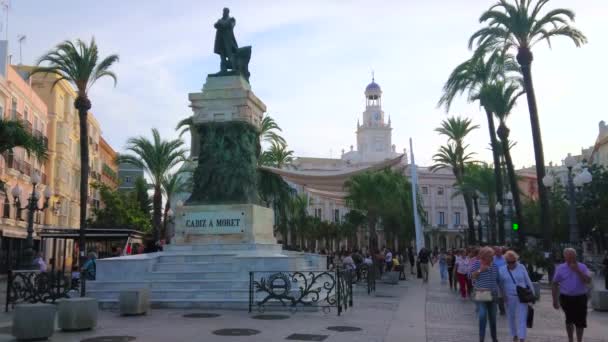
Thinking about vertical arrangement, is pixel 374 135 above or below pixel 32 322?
above

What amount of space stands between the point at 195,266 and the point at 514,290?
8560 mm

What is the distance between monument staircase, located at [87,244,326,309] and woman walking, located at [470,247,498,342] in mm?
5827

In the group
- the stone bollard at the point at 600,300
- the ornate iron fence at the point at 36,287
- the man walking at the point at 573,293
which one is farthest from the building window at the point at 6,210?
the man walking at the point at 573,293

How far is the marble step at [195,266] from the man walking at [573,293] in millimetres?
7930

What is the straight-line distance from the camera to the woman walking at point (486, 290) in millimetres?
9016

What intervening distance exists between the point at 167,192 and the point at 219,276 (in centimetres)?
2952

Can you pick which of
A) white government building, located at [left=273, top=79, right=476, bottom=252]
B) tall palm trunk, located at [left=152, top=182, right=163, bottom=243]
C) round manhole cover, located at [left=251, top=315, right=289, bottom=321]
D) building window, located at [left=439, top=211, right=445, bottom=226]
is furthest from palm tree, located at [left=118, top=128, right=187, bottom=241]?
building window, located at [left=439, top=211, right=445, bottom=226]

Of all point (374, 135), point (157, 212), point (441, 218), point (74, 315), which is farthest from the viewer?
point (374, 135)

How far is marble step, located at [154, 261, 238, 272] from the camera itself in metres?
14.7

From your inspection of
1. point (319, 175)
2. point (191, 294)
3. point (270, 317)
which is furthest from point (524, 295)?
point (319, 175)

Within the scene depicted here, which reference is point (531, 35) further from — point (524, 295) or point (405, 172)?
point (405, 172)

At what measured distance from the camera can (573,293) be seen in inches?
350

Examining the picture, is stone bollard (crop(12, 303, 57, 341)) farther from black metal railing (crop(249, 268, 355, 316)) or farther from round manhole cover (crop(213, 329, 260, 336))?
black metal railing (crop(249, 268, 355, 316))

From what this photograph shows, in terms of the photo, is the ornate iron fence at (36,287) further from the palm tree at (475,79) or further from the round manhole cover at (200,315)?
the palm tree at (475,79)
